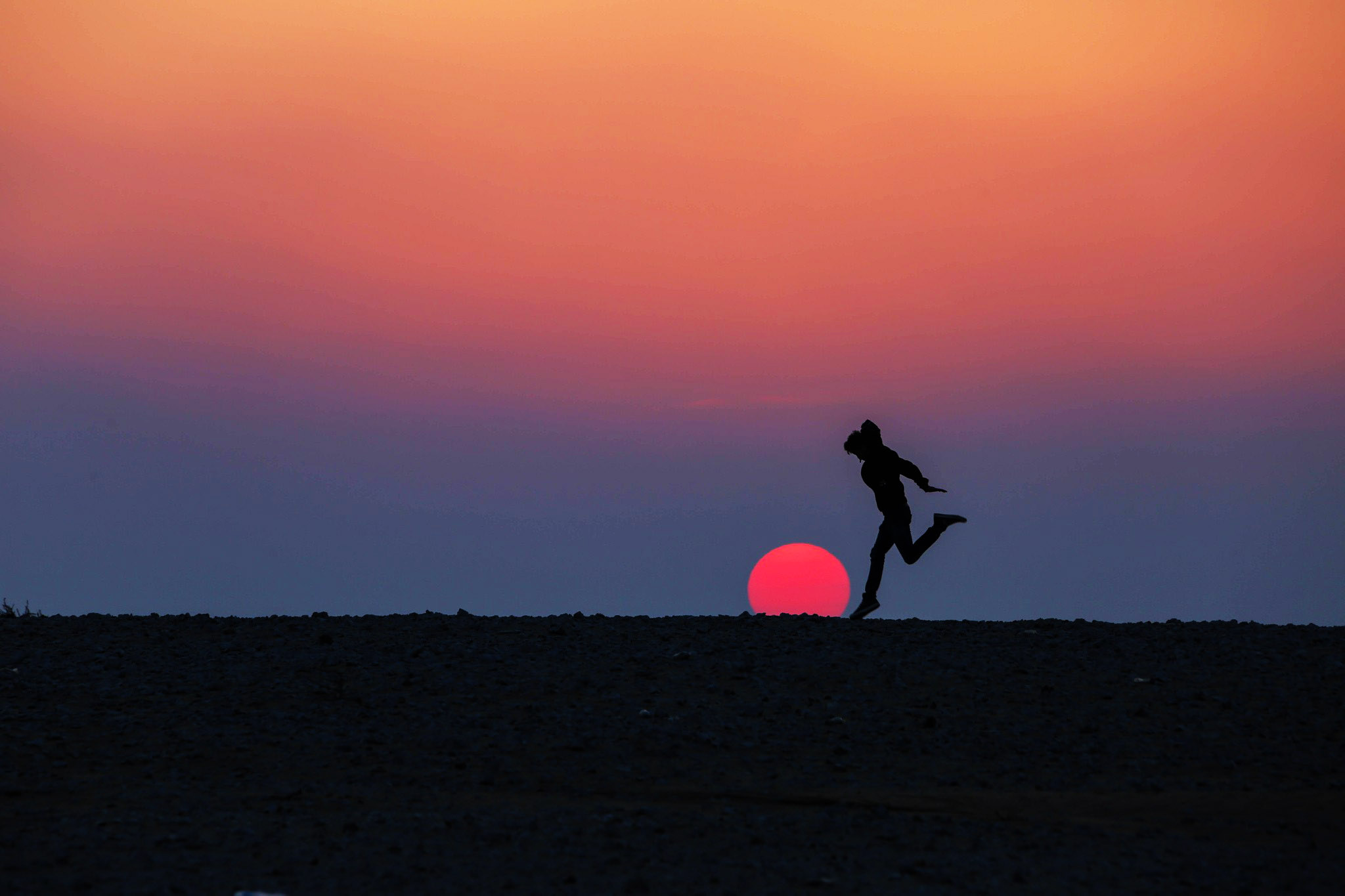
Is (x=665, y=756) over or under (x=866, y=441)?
under

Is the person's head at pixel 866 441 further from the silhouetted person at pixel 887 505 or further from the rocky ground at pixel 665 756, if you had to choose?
the rocky ground at pixel 665 756

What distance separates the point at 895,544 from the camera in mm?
18297

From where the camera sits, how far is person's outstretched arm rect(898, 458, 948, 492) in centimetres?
1808

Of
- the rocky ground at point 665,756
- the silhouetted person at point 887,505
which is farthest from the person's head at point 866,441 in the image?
the rocky ground at point 665,756

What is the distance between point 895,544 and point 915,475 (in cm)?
97

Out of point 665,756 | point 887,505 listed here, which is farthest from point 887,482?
point 665,756

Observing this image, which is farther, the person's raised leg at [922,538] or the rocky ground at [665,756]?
the person's raised leg at [922,538]

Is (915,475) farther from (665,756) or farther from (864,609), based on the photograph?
(665,756)

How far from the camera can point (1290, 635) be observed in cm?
1587

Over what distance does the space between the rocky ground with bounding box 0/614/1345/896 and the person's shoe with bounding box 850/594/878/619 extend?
47.1 inches

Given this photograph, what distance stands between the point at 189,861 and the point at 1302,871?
777cm

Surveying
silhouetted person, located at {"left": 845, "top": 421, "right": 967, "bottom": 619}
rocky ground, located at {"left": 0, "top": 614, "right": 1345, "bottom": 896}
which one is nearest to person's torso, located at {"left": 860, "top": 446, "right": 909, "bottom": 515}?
silhouetted person, located at {"left": 845, "top": 421, "right": 967, "bottom": 619}

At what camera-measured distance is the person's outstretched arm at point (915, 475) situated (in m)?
18.1

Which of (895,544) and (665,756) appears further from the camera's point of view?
(895,544)
